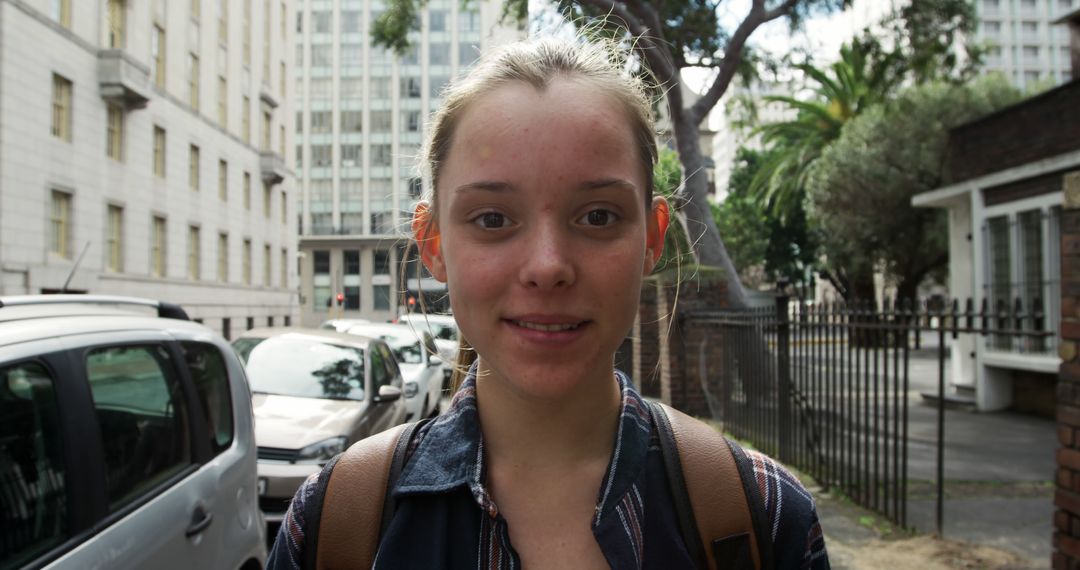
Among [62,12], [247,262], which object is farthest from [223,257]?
[62,12]

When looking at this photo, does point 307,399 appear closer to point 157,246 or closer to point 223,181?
point 157,246

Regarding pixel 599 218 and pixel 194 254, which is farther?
pixel 194 254

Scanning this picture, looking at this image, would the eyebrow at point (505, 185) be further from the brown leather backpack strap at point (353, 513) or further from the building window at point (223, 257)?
the building window at point (223, 257)

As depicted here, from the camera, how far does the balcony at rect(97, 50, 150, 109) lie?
74.1 feet

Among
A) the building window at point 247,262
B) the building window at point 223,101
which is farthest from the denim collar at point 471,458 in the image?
the building window at point 247,262

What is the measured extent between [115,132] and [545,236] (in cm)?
2696

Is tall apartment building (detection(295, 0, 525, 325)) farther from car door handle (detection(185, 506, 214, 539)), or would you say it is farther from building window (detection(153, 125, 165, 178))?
car door handle (detection(185, 506, 214, 539))

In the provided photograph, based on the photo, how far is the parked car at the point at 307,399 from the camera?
5.58 metres

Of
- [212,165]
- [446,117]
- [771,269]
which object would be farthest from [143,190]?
[771,269]

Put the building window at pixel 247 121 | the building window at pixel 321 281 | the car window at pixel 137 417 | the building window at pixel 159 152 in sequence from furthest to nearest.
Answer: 1. the building window at pixel 321 281
2. the building window at pixel 247 121
3. the building window at pixel 159 152
4. the car window at pixel 137 417

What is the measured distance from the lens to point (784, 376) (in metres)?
7.29

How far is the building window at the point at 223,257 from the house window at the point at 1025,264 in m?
29.0

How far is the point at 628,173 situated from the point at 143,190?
Result: 1090 inches

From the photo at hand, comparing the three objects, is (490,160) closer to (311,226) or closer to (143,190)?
(143,190)
